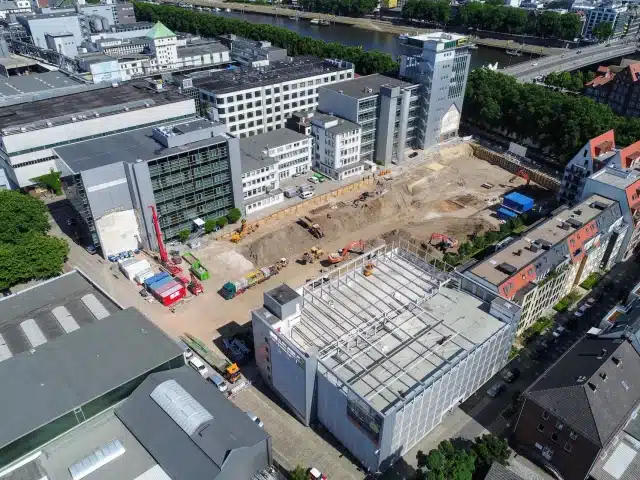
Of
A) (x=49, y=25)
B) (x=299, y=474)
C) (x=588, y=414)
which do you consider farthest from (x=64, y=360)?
(x=49, y=25)

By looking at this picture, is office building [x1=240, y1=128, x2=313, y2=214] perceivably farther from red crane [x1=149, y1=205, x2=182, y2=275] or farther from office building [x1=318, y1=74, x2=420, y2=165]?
red crane [x1=149, y1=205, x2=182, y2=275]

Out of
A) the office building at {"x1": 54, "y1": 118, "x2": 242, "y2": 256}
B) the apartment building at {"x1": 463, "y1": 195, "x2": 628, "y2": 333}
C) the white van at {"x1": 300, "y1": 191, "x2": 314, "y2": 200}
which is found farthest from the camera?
the white van at {"x1": 300, "y1": 191, "x2": 314, "y2": 200}

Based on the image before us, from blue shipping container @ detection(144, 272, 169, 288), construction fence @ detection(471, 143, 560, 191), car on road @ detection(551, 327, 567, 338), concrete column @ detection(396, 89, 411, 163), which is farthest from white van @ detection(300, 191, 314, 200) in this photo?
car on road @ detection(551, 327, 567, 338)

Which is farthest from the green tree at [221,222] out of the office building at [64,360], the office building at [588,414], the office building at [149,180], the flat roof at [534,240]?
the office building at [588,414]

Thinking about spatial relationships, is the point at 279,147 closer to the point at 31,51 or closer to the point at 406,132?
the point at 406,132

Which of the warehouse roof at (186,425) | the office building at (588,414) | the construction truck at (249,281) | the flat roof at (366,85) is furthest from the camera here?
the flat roof at (366,85)

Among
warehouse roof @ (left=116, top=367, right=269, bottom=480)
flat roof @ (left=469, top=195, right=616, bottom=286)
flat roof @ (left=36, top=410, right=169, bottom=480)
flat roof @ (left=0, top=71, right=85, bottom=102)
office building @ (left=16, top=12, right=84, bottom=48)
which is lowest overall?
flat roof @ (left=36, top=410, right=169, bottom=480)

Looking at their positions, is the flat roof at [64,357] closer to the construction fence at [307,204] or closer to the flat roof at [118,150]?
the flat roof at [118,150]
